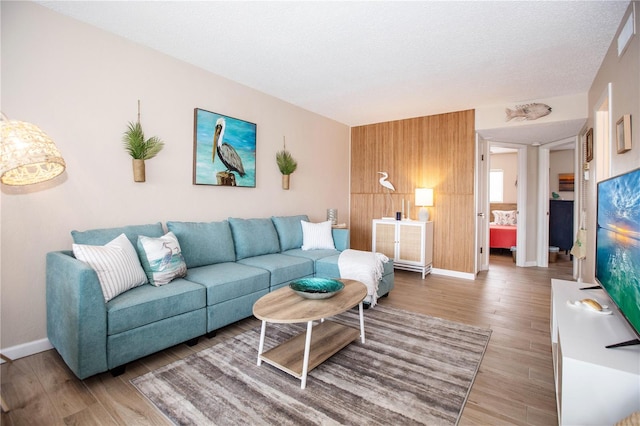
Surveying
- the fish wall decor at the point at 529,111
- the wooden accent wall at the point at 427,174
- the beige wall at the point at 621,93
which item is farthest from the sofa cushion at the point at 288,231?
the fish wall decor at the point at 529,111

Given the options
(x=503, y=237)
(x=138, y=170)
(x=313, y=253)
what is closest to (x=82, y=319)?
(x=138, y=170)

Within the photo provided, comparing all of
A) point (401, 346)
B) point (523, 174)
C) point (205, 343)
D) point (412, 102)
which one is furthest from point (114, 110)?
point (523, 174)

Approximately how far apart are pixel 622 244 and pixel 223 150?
339 centimetres

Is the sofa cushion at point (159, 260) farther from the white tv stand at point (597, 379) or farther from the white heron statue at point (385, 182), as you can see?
the white heron statue at point (385, 182)

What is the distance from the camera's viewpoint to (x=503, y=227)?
6629mm

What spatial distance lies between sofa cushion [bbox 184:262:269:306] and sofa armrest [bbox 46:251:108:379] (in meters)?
0.71

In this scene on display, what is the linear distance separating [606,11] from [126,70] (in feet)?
12.5

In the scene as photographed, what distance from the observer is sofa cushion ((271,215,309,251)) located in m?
3.85

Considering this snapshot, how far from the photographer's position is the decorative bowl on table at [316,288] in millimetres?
2084

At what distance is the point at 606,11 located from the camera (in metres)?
2.19

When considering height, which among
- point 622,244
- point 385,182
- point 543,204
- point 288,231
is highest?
point 385,182

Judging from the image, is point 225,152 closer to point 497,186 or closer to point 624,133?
point 624,133

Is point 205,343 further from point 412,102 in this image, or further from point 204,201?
point 412,102

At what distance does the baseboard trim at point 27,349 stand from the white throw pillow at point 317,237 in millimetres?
2532
